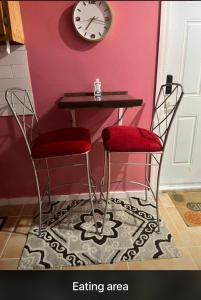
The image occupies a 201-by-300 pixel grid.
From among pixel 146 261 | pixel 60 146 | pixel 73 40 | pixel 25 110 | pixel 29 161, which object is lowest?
pixel 146 261

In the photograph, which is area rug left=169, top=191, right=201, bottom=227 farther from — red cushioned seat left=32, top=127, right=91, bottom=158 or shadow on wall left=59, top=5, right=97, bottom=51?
shadow on wall left=59, top=5, right=97, bottom=51

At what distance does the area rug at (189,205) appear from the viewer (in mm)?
1531

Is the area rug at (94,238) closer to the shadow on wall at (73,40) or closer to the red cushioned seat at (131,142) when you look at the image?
the red cushioned seat at (131,142)

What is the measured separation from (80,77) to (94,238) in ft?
3.40

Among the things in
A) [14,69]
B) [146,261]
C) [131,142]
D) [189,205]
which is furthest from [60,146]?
[189,205]

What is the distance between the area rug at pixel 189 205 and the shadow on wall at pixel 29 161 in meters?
0.44

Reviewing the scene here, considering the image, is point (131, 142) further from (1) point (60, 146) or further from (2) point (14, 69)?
(2) point (14, 69)

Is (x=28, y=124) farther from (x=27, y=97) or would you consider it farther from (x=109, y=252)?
(x=109, y=252)

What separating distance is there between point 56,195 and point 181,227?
0.96m

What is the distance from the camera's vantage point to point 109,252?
4.18ft

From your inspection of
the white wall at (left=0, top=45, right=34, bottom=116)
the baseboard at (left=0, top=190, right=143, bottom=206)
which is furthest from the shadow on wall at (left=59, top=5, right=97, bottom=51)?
the baseboard at (left=0, top=190, right=143, bottom=206)

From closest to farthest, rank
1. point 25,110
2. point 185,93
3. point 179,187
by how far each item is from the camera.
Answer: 1. point 25,110
2. point 185,93
3. point 179,187

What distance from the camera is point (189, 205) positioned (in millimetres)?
1689

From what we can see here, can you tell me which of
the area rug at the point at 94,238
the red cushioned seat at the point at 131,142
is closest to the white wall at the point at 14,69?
the red cushioned seat at the point at 131,142
